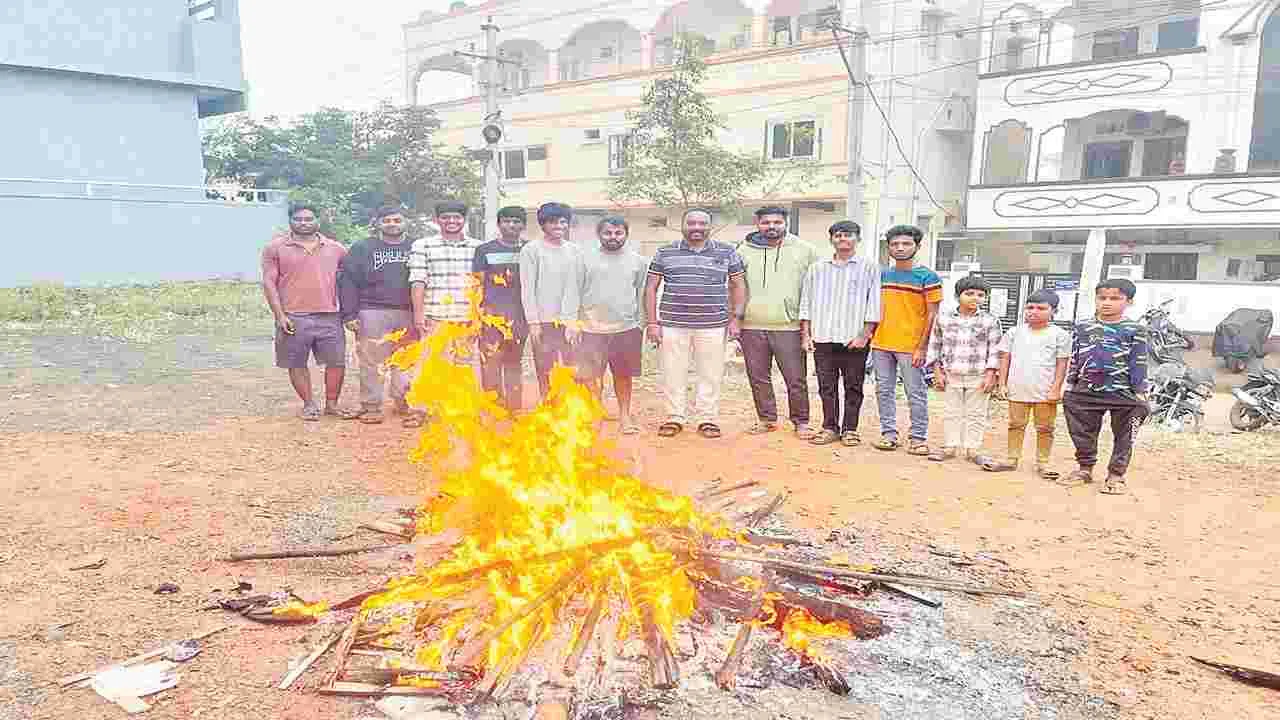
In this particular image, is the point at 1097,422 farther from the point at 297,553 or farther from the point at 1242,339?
the point at 1242,339

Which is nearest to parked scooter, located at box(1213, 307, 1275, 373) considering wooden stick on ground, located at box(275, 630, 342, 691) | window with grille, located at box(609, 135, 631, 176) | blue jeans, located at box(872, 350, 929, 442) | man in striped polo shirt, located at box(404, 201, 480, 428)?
blue jeans, located at box(872, 350, 929, 442)

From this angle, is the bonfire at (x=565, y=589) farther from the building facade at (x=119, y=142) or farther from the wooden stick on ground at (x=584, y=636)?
the building facade at (x=119, y=142)

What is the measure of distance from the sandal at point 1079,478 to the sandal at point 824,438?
5.86 ft

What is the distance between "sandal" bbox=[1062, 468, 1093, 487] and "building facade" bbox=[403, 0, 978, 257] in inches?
454

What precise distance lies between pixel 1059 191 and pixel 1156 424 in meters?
11.6

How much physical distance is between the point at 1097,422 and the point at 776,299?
8.46 ft

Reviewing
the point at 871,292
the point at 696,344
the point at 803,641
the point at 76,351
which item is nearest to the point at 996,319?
the point at 871,292

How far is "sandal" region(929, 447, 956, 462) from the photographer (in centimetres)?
672

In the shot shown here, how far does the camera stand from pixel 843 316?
6824 millimetres

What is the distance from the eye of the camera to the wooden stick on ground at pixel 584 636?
3.22 m

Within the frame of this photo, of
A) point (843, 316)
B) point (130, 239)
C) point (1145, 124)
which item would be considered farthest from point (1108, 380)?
point (130, 239)

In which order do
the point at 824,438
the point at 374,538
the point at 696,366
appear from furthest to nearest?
the point at 696,366 → the point at 824,438 → the point at 374,538

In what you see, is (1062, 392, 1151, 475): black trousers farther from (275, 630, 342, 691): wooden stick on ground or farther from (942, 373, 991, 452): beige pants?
(275, 630, 342, 691): wooden stick on ground

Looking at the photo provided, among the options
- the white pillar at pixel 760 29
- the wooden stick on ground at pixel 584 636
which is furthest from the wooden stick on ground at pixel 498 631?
the white pillar at pixel 760 29
